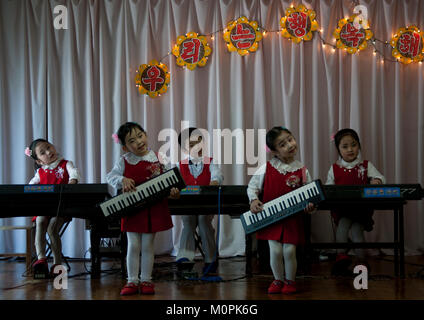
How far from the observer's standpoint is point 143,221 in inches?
127

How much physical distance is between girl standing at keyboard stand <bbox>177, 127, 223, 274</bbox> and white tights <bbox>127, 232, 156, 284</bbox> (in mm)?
921

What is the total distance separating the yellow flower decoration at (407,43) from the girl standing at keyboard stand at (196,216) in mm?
2644

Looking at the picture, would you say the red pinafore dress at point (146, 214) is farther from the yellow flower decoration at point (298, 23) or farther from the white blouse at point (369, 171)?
the yellow flower decoration at point (298, 23)

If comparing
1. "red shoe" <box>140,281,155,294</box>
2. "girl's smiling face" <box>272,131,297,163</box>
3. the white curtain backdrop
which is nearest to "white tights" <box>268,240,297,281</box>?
"girl's smiling face" <box>272,131,297,163</box>

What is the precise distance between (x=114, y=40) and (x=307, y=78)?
226cm

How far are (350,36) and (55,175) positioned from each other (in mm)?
3517

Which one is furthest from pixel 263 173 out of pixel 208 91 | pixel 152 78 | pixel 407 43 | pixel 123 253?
pixel 407 43

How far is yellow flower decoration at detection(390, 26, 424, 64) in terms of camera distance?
545cm

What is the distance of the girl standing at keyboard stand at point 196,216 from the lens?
13.8 feet

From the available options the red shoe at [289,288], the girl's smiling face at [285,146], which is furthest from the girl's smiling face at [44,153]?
the red shoe at [289,288]

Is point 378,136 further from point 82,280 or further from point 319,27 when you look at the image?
point 82,280

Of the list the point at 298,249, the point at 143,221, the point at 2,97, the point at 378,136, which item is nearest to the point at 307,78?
the point at 378,136

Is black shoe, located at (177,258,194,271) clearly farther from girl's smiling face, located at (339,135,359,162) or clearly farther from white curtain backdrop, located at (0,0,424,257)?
girl's smiling face, located at (339,135,359,162)

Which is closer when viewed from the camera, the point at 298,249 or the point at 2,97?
the point at 298,249
